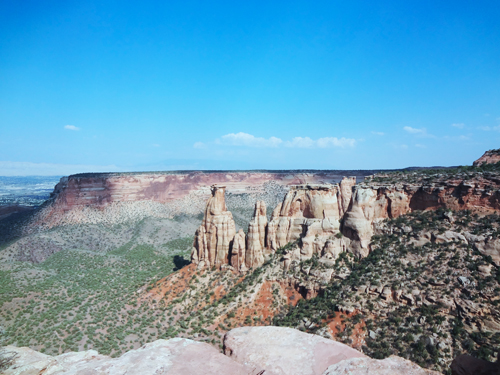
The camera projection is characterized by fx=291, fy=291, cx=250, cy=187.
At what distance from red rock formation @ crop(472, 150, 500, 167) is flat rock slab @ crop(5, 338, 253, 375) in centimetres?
4850

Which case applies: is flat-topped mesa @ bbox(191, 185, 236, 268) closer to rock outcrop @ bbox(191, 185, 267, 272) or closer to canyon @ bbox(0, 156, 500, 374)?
rock outcrop @ bbox(191, 185, 267, 272)

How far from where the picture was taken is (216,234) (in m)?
37.8

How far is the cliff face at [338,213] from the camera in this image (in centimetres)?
2862

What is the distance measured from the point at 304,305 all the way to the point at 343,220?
10661mm

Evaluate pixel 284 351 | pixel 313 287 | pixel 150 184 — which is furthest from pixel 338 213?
pixel 150 184

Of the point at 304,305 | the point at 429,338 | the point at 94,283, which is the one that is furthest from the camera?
the point at 94,283

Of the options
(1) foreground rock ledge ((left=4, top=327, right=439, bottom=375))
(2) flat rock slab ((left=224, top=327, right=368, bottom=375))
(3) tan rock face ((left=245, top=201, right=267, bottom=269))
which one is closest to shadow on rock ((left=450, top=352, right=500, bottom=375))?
(1) foreground rock ledge ((left=4, top=327, right=439, bottom=375))

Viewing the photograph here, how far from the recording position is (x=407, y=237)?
2902cm

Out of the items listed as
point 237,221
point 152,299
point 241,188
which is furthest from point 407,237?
point 241,188

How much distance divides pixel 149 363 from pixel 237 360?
10.0 feet

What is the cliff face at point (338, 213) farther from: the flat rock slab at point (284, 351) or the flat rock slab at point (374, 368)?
the flat rock slab at point (374, 368)

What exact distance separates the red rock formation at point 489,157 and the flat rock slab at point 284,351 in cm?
4525

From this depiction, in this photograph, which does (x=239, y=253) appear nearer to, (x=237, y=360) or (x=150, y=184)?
(x=237, y=360)

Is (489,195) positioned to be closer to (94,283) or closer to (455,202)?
(455,202)
